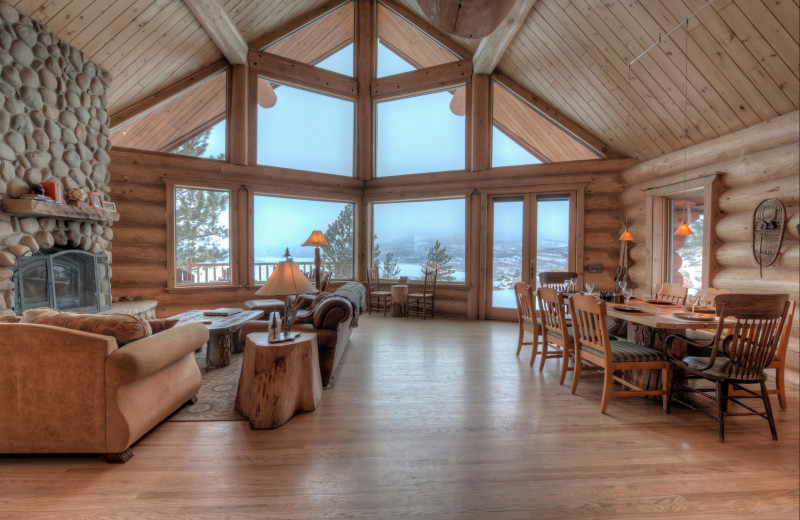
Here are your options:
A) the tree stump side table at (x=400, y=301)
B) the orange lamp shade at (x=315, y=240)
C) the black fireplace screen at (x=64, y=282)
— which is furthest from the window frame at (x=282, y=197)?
the black fireplace screen at (x=64, y=282)

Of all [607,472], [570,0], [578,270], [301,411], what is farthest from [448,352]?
[570,0]

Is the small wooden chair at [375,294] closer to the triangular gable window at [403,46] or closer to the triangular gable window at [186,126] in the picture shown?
the triangular gable window at [186,126]

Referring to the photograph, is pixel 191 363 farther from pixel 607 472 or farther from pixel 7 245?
pixel 607 472

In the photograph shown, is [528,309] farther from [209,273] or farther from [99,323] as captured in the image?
[209,273]

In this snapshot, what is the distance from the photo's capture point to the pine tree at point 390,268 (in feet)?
25.4

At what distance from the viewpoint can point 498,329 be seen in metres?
6.10

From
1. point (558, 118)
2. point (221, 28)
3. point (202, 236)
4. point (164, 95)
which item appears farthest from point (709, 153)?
point (164, 95)

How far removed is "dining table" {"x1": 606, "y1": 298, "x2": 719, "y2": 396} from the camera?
109 inches

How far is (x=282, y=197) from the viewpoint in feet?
23.5

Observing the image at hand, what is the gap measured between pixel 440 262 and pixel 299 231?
2821mm

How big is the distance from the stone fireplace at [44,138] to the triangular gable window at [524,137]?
19.8ft

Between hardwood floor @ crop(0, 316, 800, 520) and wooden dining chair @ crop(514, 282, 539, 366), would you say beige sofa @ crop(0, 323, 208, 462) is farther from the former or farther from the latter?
wooden dining chair @ crop(514, 282, 539, 366)

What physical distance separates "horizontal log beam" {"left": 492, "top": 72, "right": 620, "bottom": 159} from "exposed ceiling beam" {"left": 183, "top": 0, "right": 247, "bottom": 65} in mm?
4525

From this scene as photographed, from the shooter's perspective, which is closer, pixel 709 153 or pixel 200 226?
pixel 709 153
